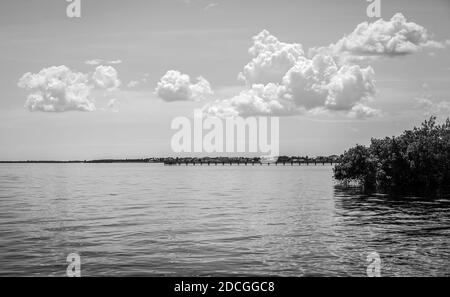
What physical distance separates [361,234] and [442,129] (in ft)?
182

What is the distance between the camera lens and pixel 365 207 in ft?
204

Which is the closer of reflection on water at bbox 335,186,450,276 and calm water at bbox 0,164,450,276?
calm water at bbox 0,164,450,276

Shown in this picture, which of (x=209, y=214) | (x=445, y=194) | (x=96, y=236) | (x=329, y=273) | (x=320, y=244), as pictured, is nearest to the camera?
(x=329, y=273)

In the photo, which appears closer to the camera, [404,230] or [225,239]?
[225,239]

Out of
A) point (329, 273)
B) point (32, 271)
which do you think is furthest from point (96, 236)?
point (329, 273)

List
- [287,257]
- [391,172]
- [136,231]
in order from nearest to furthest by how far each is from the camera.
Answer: [287,257] < [136,231] < [391,172]

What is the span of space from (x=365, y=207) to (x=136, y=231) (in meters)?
33.5

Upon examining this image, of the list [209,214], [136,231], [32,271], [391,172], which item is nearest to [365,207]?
[209,214]

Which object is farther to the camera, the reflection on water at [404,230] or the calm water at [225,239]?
the reflection on water at [404,230]

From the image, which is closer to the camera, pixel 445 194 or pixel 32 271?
pixel 32 271

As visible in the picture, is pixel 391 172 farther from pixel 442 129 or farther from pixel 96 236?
pixel 96 236
